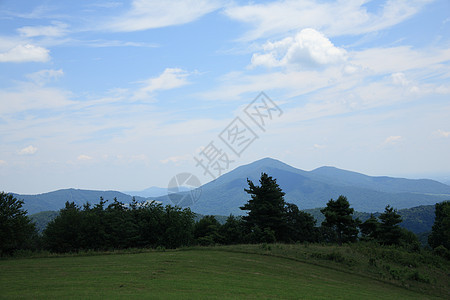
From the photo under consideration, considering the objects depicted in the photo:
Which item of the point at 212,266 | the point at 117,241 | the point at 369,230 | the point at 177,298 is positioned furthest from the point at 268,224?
the point at 177,298

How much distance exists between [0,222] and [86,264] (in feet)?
47.2

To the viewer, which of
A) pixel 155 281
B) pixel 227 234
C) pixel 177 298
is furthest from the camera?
pixel 227 234

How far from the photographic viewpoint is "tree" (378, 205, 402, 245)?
46.6m

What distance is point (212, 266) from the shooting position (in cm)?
2089

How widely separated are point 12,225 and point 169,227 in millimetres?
15190

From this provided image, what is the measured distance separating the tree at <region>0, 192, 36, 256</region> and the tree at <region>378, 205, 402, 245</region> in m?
45.9

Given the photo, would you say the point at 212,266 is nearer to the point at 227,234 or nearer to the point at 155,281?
the point at 155,281

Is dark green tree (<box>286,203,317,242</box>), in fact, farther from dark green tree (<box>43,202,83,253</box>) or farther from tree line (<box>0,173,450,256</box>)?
dark green tree (<box>43,202,83,253</box>)

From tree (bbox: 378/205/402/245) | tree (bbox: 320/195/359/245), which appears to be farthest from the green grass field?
tree (bbox: 378/205/402/245)

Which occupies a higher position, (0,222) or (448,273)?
(0,222)

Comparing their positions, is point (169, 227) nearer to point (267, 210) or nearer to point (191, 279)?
point (267, 210)

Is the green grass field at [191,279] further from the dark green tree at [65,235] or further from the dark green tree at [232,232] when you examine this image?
the dark green tree at [232,232]

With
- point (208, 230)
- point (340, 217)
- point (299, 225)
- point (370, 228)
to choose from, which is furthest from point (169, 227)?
point (370, 228)

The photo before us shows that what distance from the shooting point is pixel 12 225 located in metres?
29.0
